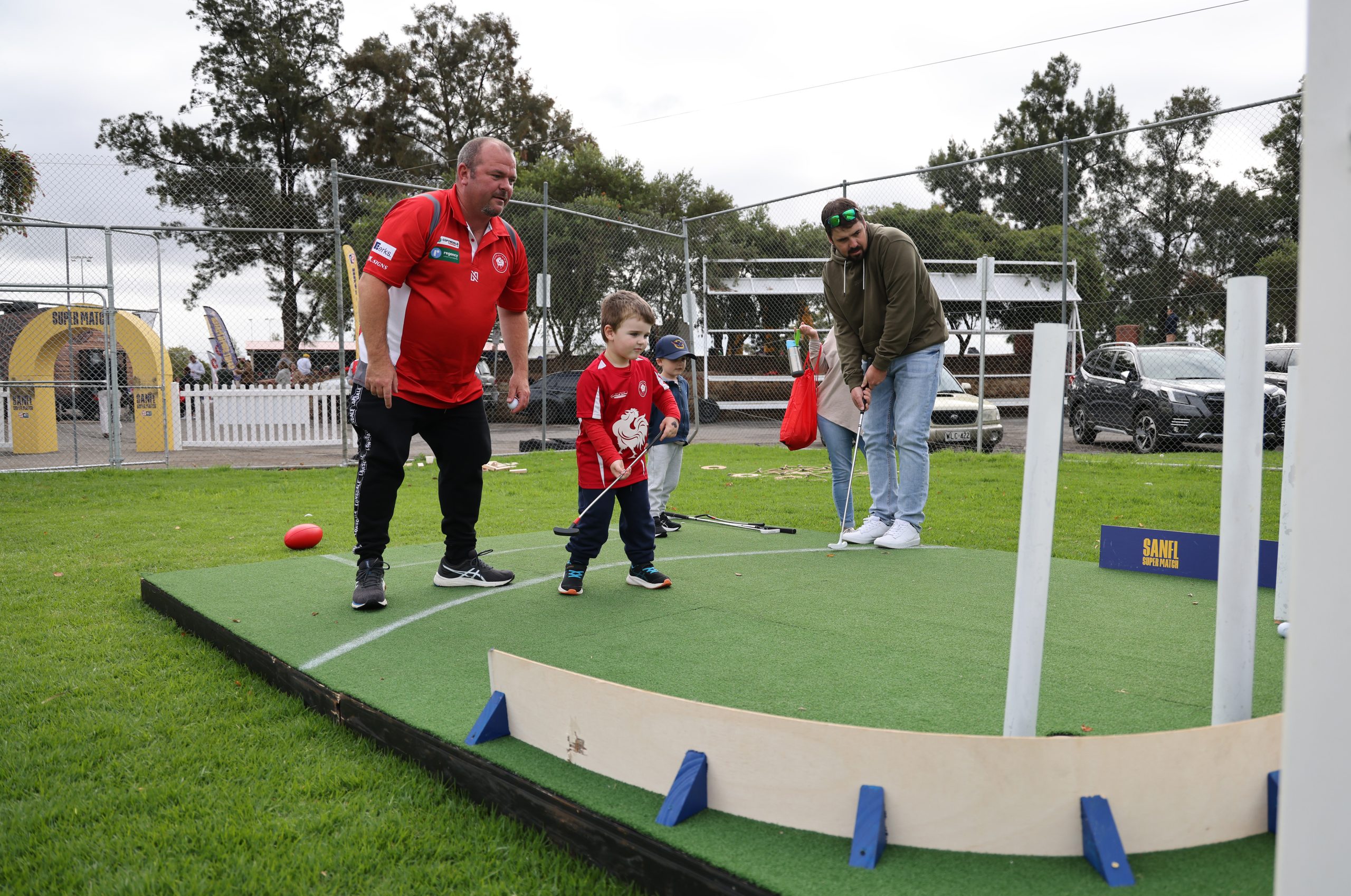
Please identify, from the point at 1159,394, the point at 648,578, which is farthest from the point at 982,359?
the point at 648,578

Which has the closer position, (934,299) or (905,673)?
(905,673)

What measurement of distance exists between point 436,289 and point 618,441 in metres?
1.14

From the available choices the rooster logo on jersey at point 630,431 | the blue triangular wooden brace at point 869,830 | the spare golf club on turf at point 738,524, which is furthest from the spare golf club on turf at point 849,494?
the blue triangular wooden brace at point 869,830

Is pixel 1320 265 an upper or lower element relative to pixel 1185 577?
upper

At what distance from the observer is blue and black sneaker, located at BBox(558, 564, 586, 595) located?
174 inches

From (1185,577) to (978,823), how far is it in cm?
346

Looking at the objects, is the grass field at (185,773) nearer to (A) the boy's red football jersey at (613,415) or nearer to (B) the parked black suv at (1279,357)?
(A) the boy's red football jersey at (613,415)

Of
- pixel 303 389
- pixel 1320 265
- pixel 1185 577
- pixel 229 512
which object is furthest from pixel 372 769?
pixel 303 389

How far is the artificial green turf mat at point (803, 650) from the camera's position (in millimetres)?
1841

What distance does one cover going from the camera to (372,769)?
2.61 meters

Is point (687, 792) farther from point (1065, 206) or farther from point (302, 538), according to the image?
point (1065, 206)

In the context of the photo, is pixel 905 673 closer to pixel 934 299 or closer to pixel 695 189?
pixel 934 299

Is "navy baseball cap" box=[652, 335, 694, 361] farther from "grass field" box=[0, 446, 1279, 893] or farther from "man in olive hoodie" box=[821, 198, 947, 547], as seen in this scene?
"grass field" box=[0, 446, 1279, 893]

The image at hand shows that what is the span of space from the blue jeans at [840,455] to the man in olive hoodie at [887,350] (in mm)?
220
